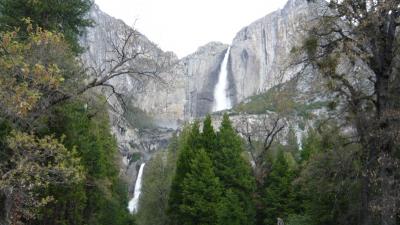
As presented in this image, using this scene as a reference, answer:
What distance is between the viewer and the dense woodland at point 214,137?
1038 centimetres

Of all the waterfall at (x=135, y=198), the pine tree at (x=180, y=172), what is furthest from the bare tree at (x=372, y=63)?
the waterfall at (x=135, y=198)

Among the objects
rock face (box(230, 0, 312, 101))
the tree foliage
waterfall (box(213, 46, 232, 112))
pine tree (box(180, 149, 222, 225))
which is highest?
rock face (box(230, 0, 312, 101))

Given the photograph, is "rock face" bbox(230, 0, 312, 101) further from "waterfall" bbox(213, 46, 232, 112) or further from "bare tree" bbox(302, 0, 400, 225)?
"bare tree" bbox(302, 0, 400, 225)

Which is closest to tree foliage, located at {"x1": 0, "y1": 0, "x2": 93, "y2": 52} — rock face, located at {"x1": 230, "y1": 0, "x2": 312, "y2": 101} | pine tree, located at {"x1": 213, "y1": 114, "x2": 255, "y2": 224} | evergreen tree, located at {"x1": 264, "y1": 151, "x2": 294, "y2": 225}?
pine tree, located at {"x1": 213, "y1": 114, "x2": 255, "y2": 224}

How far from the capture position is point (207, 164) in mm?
29594

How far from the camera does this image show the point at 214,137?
32875mm

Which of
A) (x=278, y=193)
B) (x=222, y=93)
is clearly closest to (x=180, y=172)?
(x=278, y=193)

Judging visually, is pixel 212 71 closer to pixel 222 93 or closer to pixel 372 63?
pixel 222 93

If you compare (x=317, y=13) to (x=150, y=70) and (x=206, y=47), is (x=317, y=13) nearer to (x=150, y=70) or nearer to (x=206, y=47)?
(x=150, y=70)

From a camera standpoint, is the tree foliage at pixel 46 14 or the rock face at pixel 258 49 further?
the rock face at pixel 258 49

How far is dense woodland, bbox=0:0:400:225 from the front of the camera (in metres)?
10.4

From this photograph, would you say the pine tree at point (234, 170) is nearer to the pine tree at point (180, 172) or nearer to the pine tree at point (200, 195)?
the pine tree at point (200, 195)

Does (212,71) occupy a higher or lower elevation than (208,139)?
higher

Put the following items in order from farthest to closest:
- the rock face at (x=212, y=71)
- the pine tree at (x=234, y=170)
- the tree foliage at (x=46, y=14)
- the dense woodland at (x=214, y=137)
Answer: the rock face at (x=212, y=71) < the pine tree at (x=234, y=170) < the tree foliage at (x=46, y=14) < the dense woodland at (x=214, y=137)
